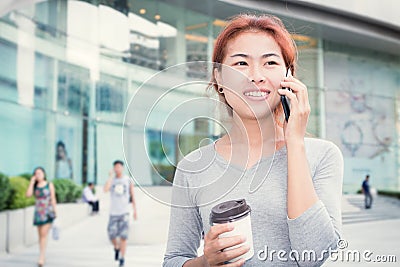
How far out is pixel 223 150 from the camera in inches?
26.5

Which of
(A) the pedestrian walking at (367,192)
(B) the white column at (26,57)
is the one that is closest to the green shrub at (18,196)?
(B) the white column at (26,57)

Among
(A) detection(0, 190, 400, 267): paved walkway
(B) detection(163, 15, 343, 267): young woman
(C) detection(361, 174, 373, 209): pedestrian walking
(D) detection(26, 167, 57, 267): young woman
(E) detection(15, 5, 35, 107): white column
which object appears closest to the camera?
(B) detection(163, 15, 343, 267): young woman

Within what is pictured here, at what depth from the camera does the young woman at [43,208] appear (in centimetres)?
284

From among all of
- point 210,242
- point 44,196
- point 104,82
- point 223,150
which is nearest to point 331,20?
point 223,150

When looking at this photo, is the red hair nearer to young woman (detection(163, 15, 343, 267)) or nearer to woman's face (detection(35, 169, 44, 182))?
young woman (detection(163, 15, 343, 267))

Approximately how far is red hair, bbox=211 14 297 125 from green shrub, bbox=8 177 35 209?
2.48m

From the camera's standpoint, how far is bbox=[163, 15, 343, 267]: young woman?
0.58 metres

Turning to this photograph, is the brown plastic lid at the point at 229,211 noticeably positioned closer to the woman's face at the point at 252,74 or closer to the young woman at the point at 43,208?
the woman's face at the point at 252,74

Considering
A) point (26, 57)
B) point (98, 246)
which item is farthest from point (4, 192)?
point (26, 57)

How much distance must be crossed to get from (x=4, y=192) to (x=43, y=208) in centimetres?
28

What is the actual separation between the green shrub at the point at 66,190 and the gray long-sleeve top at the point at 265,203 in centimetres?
276

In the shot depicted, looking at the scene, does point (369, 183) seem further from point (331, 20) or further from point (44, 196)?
point (44, 196)

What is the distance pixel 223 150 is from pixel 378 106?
3624 mm

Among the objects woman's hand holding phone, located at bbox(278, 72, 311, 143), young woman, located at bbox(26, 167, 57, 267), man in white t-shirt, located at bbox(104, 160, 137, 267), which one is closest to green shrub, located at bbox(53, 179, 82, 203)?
young woman, located at bbox(26, 167, 57, 267)
